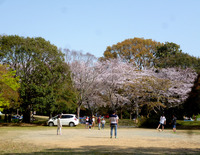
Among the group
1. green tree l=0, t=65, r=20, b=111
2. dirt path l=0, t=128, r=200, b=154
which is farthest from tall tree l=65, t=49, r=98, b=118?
dirt path l=0, t=128, r=200, b=154

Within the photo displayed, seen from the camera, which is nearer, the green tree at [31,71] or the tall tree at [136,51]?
the green tree at [31,71]

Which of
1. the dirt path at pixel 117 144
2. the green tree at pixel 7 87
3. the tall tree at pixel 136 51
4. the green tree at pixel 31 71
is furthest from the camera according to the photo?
the tall tree at pixel 136 51

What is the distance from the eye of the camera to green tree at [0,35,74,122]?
132ft

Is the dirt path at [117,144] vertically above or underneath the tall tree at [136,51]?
underneath

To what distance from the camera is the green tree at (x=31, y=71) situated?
132 feet

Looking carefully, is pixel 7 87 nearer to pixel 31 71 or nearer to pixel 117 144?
pixel 31 71

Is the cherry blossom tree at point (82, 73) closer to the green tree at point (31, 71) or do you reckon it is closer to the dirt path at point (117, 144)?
the green tree at point (31, 71)

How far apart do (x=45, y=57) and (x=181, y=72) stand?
66.7 ft

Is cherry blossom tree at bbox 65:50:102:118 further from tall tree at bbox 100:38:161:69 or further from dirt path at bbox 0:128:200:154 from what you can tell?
dirt path at bbox 0:128:200:154

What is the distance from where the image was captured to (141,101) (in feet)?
147

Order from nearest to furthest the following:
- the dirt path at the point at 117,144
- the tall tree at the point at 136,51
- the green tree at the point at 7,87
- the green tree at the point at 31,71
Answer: the dirt path at the point at 117,144 < the green tree at the point at 7,87 < the green tree at the point at 31,71 < the tall tree at the point at 136,51

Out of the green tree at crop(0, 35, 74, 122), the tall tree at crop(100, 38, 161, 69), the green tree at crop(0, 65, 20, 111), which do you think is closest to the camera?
the green tree at crop(0, 65, 20, 111)

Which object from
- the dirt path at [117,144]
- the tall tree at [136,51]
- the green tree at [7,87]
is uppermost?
the tall tree at [136,51]

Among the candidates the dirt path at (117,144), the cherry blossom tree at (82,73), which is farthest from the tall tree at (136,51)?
the dirt path at (117,144)
